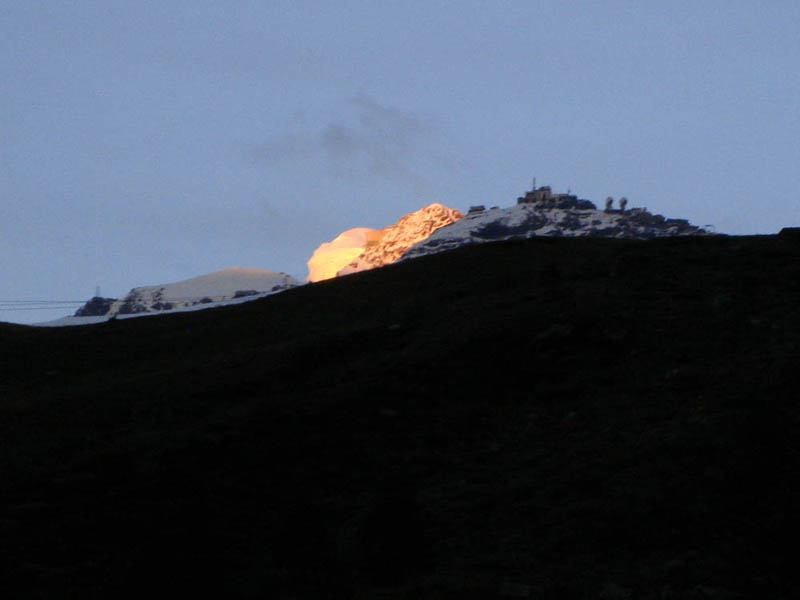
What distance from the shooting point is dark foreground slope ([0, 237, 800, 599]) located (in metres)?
10.3

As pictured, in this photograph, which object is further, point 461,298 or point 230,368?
point 461,298

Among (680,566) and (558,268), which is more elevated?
(558,268)

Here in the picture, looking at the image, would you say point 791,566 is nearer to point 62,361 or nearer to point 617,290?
point 617,290

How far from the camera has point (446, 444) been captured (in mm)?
14867

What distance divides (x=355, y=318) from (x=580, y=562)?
12979 mm

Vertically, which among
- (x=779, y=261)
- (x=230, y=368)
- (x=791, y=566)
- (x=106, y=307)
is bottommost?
(x=791, y=566)

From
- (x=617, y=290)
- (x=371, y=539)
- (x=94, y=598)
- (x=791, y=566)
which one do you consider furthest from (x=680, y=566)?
(x=617, y=290)

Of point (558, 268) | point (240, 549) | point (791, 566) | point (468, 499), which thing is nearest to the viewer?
point (791, 566)

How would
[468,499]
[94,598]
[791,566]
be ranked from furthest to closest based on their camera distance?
[468,499], [94,598], [791,566]

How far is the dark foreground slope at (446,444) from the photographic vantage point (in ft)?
33.7

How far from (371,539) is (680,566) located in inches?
115

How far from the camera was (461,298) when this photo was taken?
22.5 m

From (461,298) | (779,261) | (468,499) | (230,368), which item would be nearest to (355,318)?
(461,298)

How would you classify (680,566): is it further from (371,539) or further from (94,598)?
(94,598)
